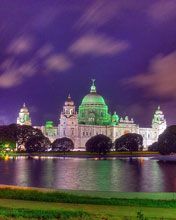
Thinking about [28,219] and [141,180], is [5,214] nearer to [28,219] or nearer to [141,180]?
[28,219]

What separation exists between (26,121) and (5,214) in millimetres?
167251

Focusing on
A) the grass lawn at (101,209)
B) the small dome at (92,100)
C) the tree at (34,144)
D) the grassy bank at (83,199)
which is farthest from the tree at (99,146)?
the grass lawn at (101,209)

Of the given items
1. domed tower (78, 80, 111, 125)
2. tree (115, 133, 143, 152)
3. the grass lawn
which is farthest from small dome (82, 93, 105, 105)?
the grass lawn

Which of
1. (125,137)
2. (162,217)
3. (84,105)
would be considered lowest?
(162,217)

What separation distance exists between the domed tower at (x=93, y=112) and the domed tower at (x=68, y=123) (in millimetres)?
10326

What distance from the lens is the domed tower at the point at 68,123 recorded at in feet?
593

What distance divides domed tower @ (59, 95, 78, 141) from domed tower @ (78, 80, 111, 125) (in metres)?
10.3

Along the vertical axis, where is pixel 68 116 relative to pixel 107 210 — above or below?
above

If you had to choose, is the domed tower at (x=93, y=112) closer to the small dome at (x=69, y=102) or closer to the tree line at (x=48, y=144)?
the small dome at (x=69, y=102)

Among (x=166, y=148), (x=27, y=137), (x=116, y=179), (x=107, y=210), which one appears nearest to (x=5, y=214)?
(x=107, y=210)

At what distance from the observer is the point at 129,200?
2455cm

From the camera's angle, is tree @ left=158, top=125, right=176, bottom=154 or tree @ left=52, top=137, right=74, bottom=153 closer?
tree @ left=158, top=125, right=176, bottom=154

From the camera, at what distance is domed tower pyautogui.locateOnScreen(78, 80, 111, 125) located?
19425cm

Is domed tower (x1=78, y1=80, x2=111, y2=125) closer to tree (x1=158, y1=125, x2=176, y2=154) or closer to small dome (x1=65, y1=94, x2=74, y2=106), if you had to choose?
small dome (x1=65, y1=94, x2=74, y2=106)
